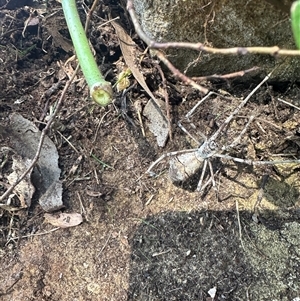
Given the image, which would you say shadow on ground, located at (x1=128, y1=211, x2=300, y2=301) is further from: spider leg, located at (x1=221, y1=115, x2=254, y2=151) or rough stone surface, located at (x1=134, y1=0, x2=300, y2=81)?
rough stone surface, located at (x1=134, y1=0, x2=300, y2=81)

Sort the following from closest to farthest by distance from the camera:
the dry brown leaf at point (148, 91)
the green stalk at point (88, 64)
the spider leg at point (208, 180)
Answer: the green stalk at point (88, 64), the spider leg at point (208, 180), the dry brown leaf at point (148, 91)

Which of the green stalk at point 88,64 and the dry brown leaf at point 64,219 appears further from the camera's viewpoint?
the dry brown leaf at point 64,219

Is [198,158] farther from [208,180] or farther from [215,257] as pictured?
[215,257]

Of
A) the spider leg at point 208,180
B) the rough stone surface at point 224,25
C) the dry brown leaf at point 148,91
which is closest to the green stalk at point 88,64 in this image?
the rough stone surface at point 224,25

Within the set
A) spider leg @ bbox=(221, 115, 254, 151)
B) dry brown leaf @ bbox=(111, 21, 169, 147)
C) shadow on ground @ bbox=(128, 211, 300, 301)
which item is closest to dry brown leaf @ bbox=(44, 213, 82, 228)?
shadow on ground @ bbox=(128, 211, 300, 301)

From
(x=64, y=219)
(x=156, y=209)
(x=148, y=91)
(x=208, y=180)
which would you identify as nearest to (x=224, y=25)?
(x=148, y=91)

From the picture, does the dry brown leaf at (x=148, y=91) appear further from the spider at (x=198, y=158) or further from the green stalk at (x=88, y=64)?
the green stalk at (x=88, y=64)
